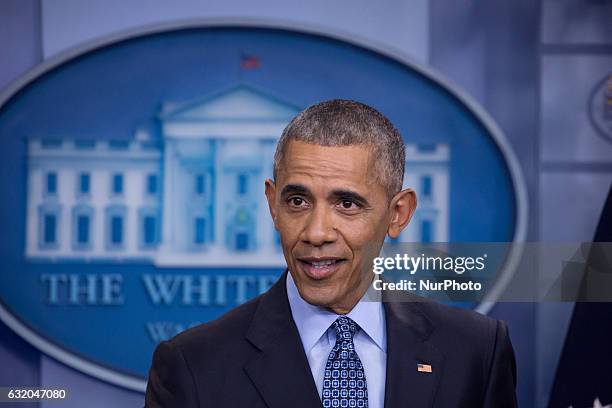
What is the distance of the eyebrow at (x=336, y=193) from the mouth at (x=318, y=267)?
0.12 m

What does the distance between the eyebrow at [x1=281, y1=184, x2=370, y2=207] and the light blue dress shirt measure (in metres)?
0.23

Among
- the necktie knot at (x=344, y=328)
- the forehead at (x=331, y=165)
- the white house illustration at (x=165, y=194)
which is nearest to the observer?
the forehead at (x=331, y=165)

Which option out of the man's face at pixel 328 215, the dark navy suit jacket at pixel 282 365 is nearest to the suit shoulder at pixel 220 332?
the dark navy suit jacket at pixel 282 365

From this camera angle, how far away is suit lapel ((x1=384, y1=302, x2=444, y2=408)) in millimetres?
1639

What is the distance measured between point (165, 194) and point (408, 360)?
162 cm

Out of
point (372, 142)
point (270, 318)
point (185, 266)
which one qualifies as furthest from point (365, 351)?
point (185, 266)

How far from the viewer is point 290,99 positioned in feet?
10.2

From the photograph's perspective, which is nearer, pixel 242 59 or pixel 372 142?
pixel 372 142

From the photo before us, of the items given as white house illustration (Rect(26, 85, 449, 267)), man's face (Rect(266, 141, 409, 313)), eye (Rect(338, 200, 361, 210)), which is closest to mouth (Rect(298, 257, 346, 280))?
man's face (Rect(266, 141, 409, 313))

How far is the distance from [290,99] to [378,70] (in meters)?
0.34

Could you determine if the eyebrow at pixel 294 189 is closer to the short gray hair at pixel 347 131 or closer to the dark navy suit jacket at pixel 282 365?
the short gray hair at pixel 347 131

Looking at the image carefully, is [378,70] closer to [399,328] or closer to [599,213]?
[599,213]

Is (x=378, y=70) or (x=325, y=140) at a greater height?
(x=378, y=70)

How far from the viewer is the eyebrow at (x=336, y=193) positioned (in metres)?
1.59
